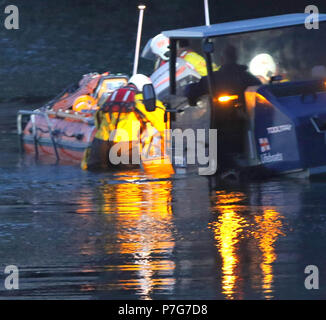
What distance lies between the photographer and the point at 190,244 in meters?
11.8

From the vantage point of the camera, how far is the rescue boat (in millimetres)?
15211

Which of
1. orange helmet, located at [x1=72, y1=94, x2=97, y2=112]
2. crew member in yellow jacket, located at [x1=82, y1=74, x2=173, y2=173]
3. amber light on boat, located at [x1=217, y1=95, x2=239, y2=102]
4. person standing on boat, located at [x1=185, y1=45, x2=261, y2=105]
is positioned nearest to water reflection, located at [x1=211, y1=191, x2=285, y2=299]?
amber light on boat, located at [x1=217, y1=95, x2=239, y2=102]

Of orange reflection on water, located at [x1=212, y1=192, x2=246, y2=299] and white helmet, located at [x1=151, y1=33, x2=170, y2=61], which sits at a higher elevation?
white helmet, located at [x1=151, y1=33, x2=170, y2=61]

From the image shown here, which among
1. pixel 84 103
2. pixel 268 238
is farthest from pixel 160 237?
pixel 84 103

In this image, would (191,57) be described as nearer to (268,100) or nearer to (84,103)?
(268,100)

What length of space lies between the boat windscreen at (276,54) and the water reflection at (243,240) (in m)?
1.74

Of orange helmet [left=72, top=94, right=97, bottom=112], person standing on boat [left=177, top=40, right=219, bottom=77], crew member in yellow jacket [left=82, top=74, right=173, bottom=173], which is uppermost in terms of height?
person standing on boat [left=177, top=40, right=219, bottom=77]

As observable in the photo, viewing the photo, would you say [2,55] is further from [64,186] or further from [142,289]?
[142,289]

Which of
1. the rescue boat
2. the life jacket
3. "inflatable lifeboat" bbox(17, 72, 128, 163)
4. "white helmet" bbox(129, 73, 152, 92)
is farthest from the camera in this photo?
"white helmet" bbox(129, 73, 152, 92)

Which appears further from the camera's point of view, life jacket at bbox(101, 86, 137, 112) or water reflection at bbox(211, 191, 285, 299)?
life jacket at bbox(101, 86, 137, 112)

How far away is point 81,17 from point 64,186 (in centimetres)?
3981

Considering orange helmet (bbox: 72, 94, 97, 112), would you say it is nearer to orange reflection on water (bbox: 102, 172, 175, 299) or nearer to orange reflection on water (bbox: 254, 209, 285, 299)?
orange reflection on water (bbox: 102, 172, 175, 299)

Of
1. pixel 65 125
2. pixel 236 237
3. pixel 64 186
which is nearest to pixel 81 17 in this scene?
pixel 65 125

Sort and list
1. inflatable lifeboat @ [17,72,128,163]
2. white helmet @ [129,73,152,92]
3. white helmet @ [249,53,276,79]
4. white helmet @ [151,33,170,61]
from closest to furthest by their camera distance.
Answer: white helmet @ [249,53,276,79], inflatable lifeboat @ [17,72,128,163], white helmet @ [129,73,152,92], white helmet @ [151,33,170,61]
